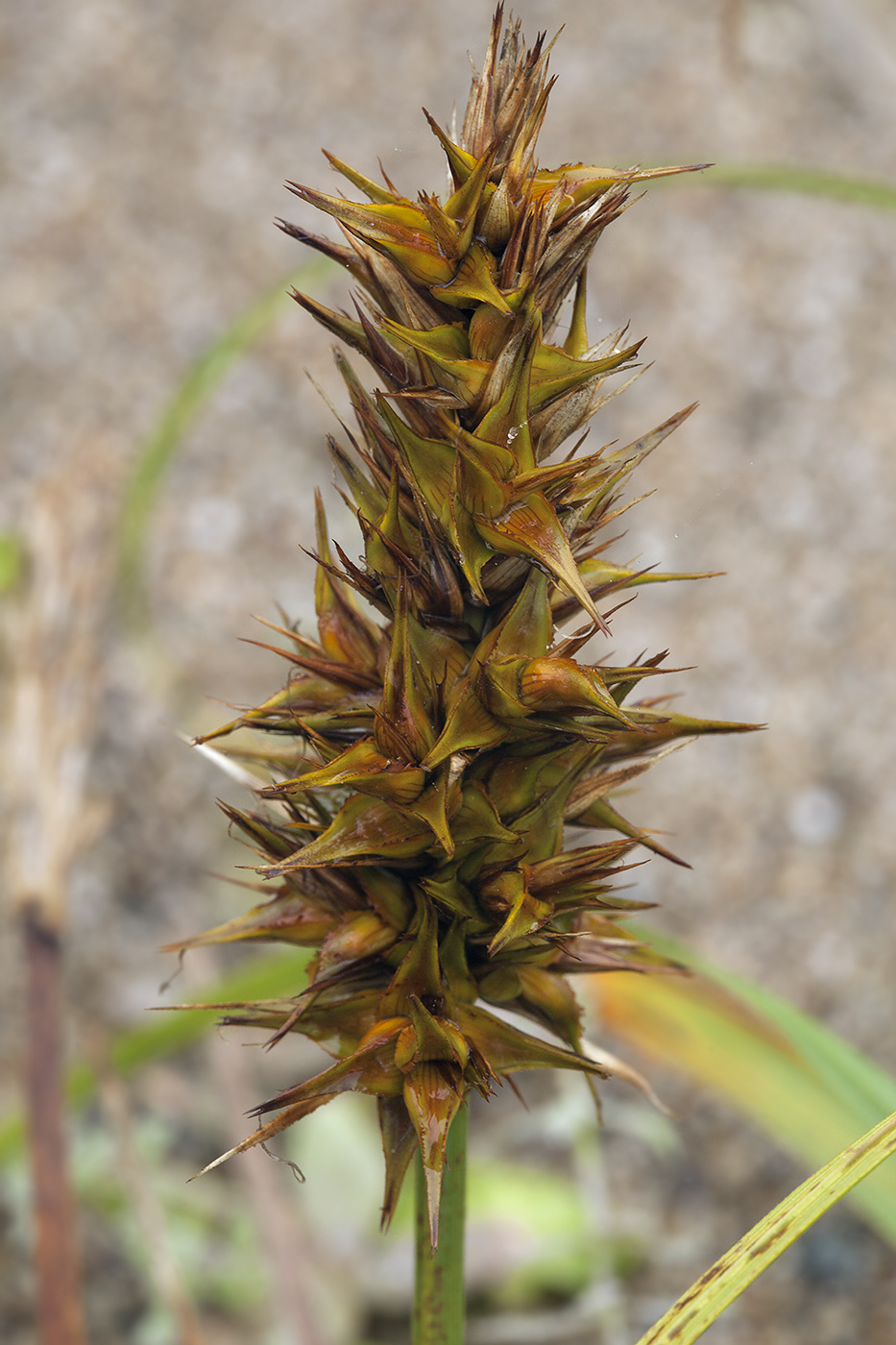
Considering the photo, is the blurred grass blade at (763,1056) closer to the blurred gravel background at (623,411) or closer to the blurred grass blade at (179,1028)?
the blurred grass blade at (179,1028)

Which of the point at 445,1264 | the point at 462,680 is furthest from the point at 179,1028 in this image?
the point at 462,680

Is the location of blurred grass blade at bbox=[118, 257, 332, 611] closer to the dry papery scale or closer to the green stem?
the dry papery scale

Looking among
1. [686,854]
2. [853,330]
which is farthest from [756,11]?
[686,854]

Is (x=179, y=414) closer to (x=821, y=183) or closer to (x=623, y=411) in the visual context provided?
(x=821, y=183)

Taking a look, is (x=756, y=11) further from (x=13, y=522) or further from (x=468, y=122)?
(x=468, y=122)

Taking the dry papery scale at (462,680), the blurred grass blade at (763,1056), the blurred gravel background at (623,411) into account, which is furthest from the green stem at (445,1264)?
the blurred gravel background at (623,411)

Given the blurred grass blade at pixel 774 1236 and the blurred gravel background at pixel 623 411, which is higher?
the blurred gravel background at pixel 623 411
